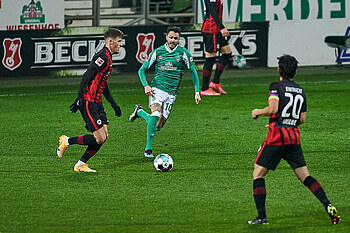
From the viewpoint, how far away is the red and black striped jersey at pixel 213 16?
15.0 m

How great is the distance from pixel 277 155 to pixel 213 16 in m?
8.91

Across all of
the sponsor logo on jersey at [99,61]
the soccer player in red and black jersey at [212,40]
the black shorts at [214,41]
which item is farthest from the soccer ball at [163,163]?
the black shorts at [214,41]

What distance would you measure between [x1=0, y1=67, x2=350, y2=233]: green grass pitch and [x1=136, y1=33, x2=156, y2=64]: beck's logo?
3522 mm

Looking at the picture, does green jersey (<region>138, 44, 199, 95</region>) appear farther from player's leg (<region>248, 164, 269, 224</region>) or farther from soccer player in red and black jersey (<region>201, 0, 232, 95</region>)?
soccer player in red and black jersey (<region>201, 0, 232, 95</region>)

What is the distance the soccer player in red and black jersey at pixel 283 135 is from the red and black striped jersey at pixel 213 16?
849 cm

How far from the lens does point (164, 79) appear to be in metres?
9.89

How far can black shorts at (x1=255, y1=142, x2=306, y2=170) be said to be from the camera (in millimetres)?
6469

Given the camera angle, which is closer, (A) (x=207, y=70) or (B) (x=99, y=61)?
(B) (x=99, y=61)

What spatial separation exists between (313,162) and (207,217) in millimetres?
2964

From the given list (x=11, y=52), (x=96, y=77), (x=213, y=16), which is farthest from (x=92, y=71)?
(x=11, y=52)

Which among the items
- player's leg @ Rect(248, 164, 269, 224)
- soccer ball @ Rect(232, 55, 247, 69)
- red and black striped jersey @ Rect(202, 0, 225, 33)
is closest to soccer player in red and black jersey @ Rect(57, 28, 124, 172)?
player's leg @ Rect(248, 164, 269, 224)

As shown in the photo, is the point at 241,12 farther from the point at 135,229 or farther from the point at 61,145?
the point at 135,229

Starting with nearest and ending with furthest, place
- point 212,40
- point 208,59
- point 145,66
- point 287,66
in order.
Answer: point 287,66 < point 145,66 < point 212,40 < point 208,59

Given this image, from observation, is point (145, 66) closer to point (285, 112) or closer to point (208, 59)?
point (285, 112)
